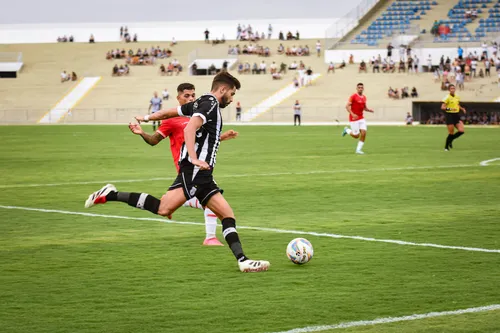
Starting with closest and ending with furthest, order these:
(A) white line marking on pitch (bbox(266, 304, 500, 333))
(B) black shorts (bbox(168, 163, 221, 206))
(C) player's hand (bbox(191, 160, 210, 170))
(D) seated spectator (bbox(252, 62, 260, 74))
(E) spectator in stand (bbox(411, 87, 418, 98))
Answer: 1. (A) white line marking on pitch (bbox(266, 304, 500, 333))
2. (C) player's hand (bbox(191, 160, 210, 170))
3. (B) black shorts (bbox(168, 163, 221, 206))
4. (E) spectator in stand (bbox(411, 87, 418, 98))
5. (D) seated spectator (bbox(252, 62, 260, 74))

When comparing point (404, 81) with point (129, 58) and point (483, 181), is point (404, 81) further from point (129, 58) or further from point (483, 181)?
point (483, 181)

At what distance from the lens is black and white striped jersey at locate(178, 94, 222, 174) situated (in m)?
10.0

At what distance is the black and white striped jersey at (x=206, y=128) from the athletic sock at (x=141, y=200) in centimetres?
77

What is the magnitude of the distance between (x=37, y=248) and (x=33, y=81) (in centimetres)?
7486

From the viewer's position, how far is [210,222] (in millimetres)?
11898

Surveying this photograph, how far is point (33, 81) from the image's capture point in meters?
84.1

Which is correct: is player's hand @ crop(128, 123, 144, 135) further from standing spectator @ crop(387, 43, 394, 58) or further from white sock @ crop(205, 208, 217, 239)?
standing spectator @ crop(387, 43, 394, 58)

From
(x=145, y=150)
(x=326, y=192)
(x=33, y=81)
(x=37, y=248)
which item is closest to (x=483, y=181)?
(x=326, y=192)

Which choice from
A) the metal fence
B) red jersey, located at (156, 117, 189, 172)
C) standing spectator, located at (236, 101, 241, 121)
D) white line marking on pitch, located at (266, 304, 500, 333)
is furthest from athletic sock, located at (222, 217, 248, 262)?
standing spectator, located at (236, 101, 241, 121)

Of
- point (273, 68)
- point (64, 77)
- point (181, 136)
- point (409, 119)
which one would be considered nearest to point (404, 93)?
point (409, 119)

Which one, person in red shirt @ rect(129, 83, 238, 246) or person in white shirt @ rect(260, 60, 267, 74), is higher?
person in white shirt @ rect(260, 60, 267, 74)

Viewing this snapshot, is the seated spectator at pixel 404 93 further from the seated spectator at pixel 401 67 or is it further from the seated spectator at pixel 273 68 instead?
the seated spectator at pixel 273 68

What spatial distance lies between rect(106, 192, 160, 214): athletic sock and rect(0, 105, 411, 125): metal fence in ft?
172

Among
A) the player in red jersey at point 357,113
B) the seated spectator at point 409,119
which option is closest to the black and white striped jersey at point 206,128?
the player in red jersey at point 357,113
